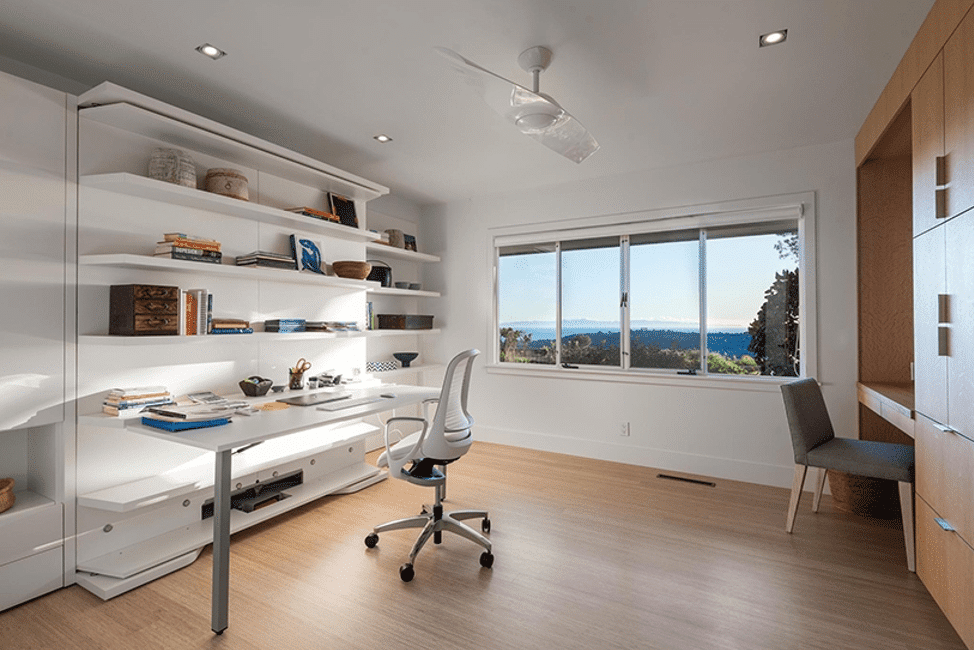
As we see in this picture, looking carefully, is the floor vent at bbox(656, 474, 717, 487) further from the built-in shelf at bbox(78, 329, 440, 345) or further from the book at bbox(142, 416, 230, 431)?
the book at bbox(142, 416, 230, 431)

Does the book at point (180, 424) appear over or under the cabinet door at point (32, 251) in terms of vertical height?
under

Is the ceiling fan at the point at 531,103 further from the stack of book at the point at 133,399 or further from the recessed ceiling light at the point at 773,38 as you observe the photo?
the stack of book at the point at 133,399

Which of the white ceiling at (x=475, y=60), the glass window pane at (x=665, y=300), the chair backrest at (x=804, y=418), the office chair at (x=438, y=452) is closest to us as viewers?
the white ceiling at (x=475, y=60)

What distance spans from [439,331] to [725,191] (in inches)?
115

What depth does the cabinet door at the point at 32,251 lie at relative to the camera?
6.80 ft

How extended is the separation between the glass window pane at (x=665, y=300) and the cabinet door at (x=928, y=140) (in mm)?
1851

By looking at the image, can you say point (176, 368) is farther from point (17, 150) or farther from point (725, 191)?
point (725, 191)

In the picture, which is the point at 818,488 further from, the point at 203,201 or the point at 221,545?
the point at 203,201

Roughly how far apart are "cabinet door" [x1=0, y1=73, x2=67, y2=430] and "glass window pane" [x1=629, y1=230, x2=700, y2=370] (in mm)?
3824

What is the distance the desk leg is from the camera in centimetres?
189

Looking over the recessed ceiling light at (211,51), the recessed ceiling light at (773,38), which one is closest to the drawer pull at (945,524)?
the recessed ceiling light at (773,38)

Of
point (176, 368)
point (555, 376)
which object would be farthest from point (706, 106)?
point (176, 368)

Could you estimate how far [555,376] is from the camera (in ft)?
14.9

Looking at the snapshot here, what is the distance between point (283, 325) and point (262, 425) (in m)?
1.05
